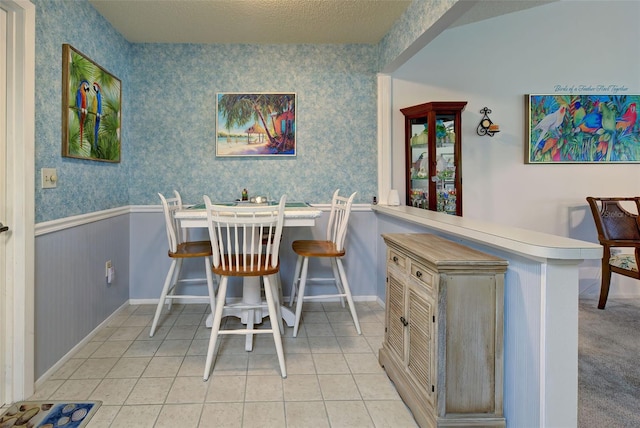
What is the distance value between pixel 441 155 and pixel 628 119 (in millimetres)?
1916

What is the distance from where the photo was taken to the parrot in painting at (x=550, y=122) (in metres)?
3.33

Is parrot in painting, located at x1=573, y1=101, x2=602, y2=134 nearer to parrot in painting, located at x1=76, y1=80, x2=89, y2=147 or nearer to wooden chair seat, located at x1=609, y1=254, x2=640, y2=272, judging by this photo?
wooden chair seat, located at x1=609, y1=254, x2=640, y2=272

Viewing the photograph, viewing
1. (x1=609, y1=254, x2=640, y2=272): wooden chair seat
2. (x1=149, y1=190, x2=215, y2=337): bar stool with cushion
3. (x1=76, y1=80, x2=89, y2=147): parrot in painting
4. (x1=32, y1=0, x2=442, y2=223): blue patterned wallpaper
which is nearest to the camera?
(x1=76, y1=80, x2=89, y2=147): parrot in painting

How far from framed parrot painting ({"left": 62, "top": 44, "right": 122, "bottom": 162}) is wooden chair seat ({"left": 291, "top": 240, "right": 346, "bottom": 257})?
157cm

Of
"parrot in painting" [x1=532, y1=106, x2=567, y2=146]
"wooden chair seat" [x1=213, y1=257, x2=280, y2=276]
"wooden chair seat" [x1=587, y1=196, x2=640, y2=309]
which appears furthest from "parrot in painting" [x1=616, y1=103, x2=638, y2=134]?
"wooden chair seat" [x1=213, y1=257, x2=280, y2=276]

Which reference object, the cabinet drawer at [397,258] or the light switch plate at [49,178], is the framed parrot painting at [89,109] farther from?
the cabinet drawer at [397,258]

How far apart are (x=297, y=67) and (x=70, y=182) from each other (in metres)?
2.01

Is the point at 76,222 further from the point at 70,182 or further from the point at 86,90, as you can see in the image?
the point at 86,90

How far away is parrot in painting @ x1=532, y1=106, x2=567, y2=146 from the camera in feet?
10.9

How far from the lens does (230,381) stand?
1.94 m

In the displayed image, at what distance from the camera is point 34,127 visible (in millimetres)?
1850

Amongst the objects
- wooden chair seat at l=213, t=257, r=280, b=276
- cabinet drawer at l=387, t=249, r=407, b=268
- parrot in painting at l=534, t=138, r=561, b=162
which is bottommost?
wooden chair seat at l=213, t=257, r=280, b=276

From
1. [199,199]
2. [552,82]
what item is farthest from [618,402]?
Result: [199,199]

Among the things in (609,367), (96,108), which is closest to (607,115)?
(609,367)
